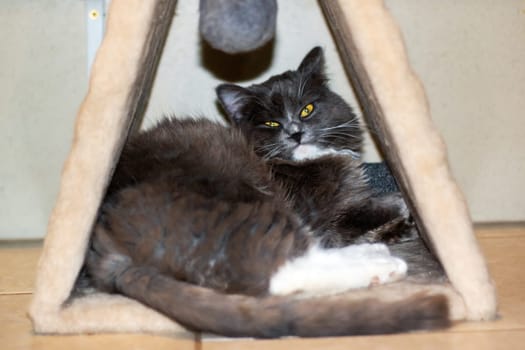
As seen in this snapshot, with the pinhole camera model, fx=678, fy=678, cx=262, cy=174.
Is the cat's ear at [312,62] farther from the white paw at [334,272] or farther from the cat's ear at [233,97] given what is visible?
the white paw at [334,272]

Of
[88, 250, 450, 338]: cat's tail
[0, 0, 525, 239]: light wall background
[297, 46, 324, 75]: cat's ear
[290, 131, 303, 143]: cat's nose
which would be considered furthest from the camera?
[0, 0, 525, 239]: light wall background

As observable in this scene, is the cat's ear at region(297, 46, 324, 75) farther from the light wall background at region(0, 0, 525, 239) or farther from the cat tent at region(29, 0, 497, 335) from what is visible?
the cat tent at region(29, 0, 497, 335)

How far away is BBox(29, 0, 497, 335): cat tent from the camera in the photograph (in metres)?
1.67

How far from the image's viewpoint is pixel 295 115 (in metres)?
2.46

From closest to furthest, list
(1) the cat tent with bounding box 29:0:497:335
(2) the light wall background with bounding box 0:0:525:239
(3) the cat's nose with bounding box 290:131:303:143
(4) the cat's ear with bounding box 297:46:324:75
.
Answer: (1) the cat tent with bounding box 29:0:497:335 → (3) the cat's nose with bounding box 290:131:303:143 → (4) the cat's ear with bounding box 297:46:324:75 → (2) the light wall background with bounding box 0:0:525:239

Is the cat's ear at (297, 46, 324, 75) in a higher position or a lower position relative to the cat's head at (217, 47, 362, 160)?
higher

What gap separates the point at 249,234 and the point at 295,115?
85 centimetres

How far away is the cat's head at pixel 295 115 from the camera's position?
2434 mm

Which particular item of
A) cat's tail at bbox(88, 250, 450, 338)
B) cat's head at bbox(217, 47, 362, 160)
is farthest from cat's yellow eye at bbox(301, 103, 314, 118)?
cat's tail at bbox(88, 250, 450, 338)

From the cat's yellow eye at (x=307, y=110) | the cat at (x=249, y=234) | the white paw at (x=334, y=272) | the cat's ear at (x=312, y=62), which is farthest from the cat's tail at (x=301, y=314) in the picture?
the cat's ear at (x=312, y=62)

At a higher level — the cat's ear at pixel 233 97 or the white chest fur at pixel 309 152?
the cat's ear at pixel 233 97

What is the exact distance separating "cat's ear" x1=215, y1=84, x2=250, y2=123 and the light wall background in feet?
1.13

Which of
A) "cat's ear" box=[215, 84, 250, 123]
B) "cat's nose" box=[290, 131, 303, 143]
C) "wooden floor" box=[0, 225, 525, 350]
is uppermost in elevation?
"cat's ear" box=[215, 84, 250, 123]

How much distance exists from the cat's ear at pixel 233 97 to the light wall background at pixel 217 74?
343 mm
